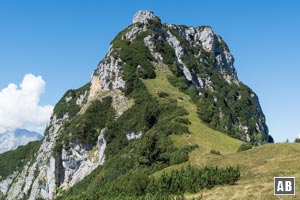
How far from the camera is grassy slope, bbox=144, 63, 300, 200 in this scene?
164 feet

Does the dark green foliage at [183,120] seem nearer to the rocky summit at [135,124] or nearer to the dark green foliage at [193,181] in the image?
the rocky summit at [135,124]

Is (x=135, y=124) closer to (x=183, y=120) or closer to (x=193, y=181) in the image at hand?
(x=183, y=120)

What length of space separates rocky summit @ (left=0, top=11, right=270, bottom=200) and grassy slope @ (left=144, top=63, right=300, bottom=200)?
2.17 ft

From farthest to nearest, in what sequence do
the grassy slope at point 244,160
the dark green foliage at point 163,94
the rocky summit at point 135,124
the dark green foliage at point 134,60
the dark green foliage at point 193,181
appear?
the dark green foliage at point 134,60
the dark green foliage at point 163,94
the rocky summit at point 135,124
the dark green foliage at point 193,181
the grassy slope at point 244,160

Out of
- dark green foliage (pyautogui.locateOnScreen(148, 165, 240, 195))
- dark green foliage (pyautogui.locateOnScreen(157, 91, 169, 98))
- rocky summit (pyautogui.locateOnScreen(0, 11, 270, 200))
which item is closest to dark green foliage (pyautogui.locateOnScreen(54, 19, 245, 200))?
dark green foliage (pyautogui.locateOnScreen(148, 165, 240, 195))

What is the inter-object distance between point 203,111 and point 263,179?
2575 inches

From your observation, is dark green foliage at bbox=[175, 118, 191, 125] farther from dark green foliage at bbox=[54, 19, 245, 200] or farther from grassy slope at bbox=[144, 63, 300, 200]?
grassy slope at bbox=[144, 63, 300, 200]

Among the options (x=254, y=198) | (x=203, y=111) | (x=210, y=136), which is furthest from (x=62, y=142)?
(x=254, y=198)

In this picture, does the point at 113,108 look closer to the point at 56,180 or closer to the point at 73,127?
the point at 73,127

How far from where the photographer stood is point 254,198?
150 feet

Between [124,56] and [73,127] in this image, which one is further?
[124,56]

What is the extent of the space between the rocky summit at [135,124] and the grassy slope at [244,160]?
66cm

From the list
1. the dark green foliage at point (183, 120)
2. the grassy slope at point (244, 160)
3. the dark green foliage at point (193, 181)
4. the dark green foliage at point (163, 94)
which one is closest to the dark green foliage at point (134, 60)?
the dark green foliage at point (163, 94)

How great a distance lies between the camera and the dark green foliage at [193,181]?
186 feet
